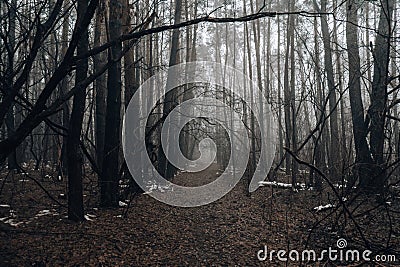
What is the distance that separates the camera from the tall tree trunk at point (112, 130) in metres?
8.30

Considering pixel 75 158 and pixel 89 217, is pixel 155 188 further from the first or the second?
pixel 75 158

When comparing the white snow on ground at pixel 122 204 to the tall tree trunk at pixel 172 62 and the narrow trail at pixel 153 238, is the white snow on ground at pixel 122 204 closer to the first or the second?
the narrow trail at pixel 153 238

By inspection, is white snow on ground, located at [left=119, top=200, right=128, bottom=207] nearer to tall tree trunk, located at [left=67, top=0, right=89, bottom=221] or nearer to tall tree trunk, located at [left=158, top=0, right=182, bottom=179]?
tall tree trunk, located at [left=67, top=0, right=89, bottom=221]

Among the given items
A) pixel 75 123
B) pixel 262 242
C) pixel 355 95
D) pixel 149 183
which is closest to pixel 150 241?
pixel 262 242

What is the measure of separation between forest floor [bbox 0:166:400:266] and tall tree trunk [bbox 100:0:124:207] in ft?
1.56

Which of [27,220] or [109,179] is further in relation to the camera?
[109,179]

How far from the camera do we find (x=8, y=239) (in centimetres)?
534

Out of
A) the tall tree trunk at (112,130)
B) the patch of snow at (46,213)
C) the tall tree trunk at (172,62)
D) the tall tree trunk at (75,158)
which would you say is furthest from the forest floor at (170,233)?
the tall tree trunk at (172,62)

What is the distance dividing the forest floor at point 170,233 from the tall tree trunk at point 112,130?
18.8 inches

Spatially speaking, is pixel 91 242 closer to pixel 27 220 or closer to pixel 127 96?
pixel 27 220

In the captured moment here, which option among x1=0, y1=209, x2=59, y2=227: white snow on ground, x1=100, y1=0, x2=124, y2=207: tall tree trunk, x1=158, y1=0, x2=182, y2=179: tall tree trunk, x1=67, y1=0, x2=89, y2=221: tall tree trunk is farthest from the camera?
x1=158, y1=0, x2=182, y2=179: tall tree trunk

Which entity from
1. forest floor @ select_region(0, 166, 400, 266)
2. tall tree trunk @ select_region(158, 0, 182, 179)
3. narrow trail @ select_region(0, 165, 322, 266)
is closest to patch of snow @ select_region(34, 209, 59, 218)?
forest floor @ select_region(0, 166, 400, 266)

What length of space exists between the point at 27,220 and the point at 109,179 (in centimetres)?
215

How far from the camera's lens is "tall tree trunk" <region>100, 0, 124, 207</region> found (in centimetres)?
830
